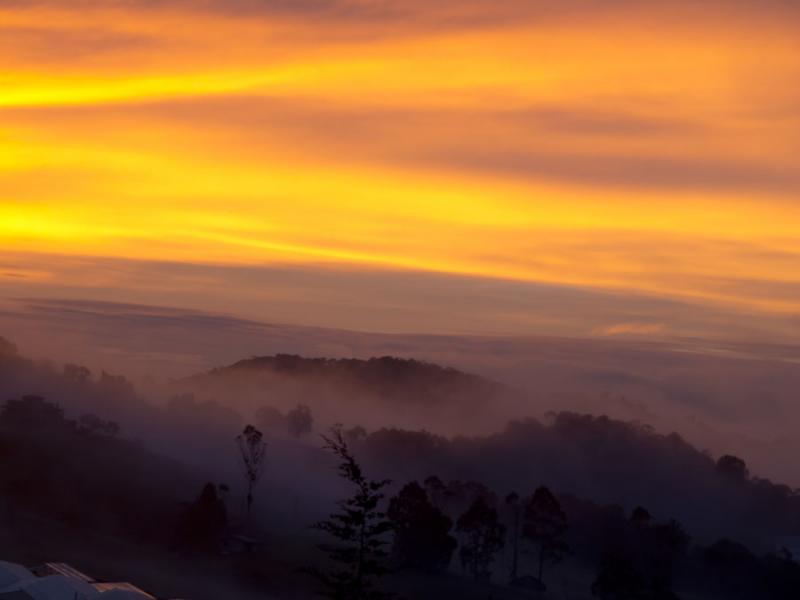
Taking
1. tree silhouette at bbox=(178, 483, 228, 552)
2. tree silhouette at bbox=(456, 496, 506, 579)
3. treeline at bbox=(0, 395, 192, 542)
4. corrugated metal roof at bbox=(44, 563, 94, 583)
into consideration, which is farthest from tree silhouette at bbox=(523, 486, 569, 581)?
corrugated metal roof at bbox=(44, 563, 94, 583)

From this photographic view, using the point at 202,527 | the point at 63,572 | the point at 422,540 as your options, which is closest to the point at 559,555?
the point at 422,540

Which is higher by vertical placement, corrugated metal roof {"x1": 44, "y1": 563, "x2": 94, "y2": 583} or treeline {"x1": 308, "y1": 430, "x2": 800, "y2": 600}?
corrugated metal roof {"x1": 44, "y1": 563, "x2": 94, "y2": 583}

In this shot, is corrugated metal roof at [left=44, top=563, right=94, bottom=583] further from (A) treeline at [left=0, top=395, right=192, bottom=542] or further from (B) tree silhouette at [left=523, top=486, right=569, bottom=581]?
(B) tree silhouette at [left=523, top=486, right=569, bottom=581]

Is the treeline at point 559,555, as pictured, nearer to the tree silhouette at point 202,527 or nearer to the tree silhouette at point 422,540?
the tree silhouette at point 422,540

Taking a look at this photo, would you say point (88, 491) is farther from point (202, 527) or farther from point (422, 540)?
point (422, 540)

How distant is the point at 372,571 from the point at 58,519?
296 feet

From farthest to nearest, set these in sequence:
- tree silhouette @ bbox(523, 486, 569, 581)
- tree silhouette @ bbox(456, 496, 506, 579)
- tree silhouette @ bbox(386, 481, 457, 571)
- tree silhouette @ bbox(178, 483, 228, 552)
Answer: tree silhouette @ bbox(523, 486, 569, 581), tree silhouette @ bbox(456, 496, 506, 579), tree silhouette @ bbox(386, 481, 457, 571), tree silhouette @ bbox(178, 483, 228, 552)

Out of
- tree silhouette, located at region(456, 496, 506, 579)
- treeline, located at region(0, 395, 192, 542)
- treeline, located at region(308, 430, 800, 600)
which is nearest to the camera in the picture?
treeline, located at region(308, 430, 800, 600)

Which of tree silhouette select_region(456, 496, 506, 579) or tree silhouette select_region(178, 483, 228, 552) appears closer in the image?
tree silhouette select_region(178, 483, 228, 552)

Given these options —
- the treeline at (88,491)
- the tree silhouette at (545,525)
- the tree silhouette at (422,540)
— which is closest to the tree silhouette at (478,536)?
the tree silhouette at (422,540)

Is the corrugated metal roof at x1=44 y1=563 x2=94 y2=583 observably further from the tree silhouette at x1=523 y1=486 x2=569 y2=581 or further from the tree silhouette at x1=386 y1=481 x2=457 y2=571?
the tree silhouette at x1=523 y1=486 x2=569 y2=581

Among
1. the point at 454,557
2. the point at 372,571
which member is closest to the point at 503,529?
the point at 454,557

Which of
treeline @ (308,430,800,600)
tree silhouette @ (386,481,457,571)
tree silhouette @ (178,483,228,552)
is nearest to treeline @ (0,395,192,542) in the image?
tree silhouette @ (178,483,228,552)

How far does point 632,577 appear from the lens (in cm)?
14188
